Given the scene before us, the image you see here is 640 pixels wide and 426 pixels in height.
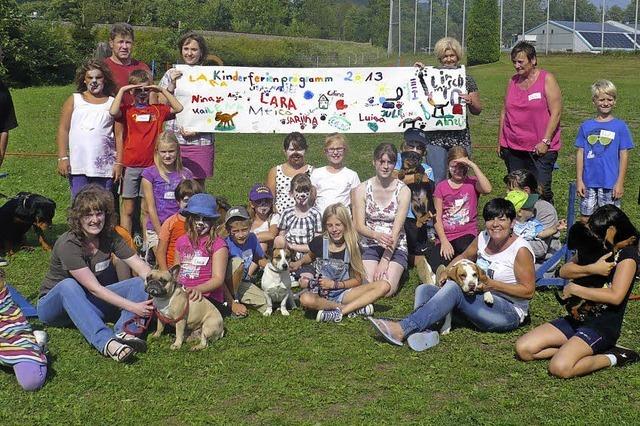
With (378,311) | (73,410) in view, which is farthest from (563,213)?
(73,410)

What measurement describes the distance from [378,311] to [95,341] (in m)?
2.50

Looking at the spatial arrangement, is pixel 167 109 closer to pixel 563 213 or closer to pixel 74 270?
pixel 74 270

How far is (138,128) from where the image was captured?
24.9ft

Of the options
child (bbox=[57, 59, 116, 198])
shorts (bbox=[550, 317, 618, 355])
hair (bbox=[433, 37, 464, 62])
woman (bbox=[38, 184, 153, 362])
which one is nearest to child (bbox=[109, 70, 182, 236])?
child (bbox=[57, 59, 116, 198])

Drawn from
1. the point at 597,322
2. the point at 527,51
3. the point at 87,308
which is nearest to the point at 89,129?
the point at 87,308

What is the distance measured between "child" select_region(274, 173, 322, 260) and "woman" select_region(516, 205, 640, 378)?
2597 millimetres

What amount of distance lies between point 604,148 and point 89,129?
16.4ft

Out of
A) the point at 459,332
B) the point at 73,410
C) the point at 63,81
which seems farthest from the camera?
the point at 63,81

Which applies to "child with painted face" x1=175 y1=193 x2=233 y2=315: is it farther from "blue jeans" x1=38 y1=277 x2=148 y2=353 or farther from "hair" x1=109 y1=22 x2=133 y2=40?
"hair" x1=109 y1=22 x2=133 y2=40

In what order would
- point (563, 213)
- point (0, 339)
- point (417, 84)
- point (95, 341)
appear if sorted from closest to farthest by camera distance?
point (0, 339)
point (95, 341)
point (417, 84)
point (563, 213)

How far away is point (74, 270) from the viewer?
5.71 meters

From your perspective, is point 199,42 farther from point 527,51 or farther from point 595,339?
point 595,339

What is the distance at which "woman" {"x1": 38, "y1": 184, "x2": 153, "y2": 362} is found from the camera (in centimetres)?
557

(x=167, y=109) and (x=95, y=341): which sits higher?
(x=167, y=109)
